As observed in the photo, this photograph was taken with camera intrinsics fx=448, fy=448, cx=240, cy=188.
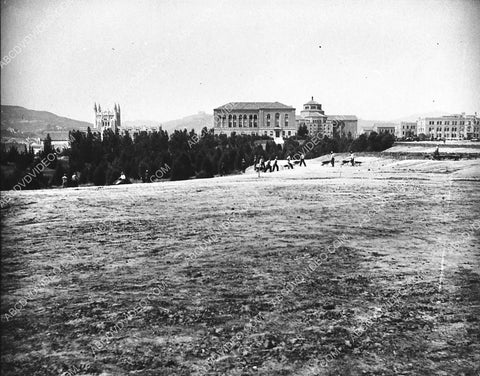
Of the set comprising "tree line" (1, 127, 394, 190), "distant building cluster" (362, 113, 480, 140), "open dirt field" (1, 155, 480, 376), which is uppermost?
"distant building cluster" (362, 113, 480, 140)

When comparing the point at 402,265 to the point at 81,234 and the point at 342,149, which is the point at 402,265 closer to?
the point at 81,234

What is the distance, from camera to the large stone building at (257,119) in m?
111

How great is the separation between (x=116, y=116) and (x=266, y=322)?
437 ft

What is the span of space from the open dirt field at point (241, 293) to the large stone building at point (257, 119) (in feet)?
322

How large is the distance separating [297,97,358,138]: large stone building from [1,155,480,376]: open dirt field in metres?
104

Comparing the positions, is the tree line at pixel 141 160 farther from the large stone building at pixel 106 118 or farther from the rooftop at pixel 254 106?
the large stone building at pixel 106 118

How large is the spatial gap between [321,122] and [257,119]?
19.5 meters

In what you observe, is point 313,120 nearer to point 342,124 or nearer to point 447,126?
point 342,124

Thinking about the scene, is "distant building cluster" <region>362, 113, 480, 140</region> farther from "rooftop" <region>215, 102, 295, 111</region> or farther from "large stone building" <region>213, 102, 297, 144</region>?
"rooftop" <region>215, 102, 295, 111</region>

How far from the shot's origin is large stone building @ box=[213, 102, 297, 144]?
110688 millimetres

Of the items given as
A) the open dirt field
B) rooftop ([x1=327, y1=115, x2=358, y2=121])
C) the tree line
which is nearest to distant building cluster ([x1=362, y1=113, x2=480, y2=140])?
rooftop ([x1=327, y1=115, x2=358, y2=121])

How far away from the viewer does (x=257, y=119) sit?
11231 cm

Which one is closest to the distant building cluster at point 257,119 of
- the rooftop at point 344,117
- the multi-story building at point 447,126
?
the multi-story building at point 447,126

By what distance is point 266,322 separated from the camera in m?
5.73
